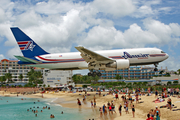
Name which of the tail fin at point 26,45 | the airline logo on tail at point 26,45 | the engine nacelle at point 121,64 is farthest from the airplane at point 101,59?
the airline logo on tail at point 26,45

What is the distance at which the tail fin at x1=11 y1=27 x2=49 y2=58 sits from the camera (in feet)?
127

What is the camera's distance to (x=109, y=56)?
118ft

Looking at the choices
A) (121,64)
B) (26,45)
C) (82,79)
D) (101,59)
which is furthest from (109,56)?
(82,79)

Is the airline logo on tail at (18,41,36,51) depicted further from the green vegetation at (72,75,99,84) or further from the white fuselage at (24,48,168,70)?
the green vegetation at (72,75,99,84)

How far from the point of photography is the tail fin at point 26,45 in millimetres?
38562

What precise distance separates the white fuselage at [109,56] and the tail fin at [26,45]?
249 centimetres

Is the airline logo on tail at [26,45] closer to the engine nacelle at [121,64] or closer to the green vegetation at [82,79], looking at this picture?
the engine nacelle at [121,64]

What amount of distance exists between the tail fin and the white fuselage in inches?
98.2

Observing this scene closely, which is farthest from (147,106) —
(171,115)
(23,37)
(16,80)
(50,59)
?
(16,80)

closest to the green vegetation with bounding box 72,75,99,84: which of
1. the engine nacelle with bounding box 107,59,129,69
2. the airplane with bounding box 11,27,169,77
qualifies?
the airplane with bounding box 11,27,169,77

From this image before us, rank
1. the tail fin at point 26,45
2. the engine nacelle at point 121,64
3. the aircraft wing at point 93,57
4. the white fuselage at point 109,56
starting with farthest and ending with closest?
1. the tail fin at point 26,45
2. the white fuselage at point 109,56
3. the engine nacelle at point 121,64
4. the aircraft wing at point 93,57

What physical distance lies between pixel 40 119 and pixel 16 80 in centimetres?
13261

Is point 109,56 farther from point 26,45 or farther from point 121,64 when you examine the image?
point 26,45

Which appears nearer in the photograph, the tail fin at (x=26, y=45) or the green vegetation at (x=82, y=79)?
the tail fin at (x=26, y=45)
